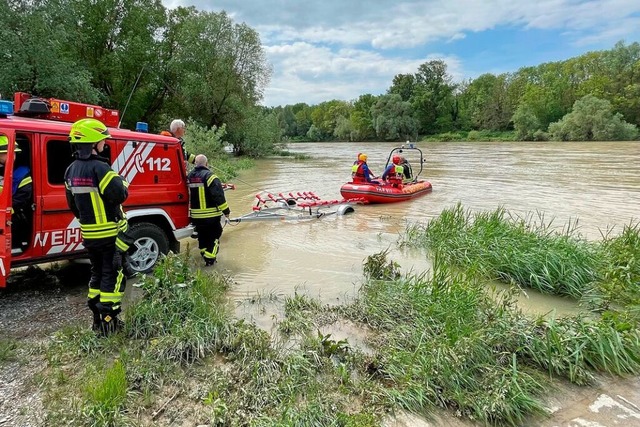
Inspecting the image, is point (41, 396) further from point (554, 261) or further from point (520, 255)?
point (554, 261)

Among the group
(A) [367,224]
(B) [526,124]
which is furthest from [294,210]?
(B) [526,124]

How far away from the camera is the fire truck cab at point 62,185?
4.44 m

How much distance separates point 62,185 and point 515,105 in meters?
83.1

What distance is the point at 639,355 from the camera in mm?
3855

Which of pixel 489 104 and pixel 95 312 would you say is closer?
pixel 95 312

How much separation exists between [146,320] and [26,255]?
167cm

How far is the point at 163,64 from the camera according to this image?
29.7 metres

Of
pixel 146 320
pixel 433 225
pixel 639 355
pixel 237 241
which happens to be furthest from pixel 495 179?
pixel 146 320

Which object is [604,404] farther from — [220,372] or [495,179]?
[495,179]

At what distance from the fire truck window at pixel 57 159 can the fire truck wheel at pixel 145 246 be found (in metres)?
1.07

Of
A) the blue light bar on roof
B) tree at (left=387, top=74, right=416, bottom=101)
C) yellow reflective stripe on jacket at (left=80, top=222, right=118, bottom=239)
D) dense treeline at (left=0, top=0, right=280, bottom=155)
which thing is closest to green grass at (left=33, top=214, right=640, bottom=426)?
yellow reflective stripe on jacket at (left=80, top=222, right=118, bottom=239)

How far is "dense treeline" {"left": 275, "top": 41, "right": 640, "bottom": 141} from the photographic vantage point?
2077 inches

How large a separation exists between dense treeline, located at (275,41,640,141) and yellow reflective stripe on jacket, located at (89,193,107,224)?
47410 mm

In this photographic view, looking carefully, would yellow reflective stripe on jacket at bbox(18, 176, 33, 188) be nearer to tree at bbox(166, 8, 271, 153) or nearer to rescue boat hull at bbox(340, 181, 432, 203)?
rescue boat hull at bbox(340, 181, 432, 203)
